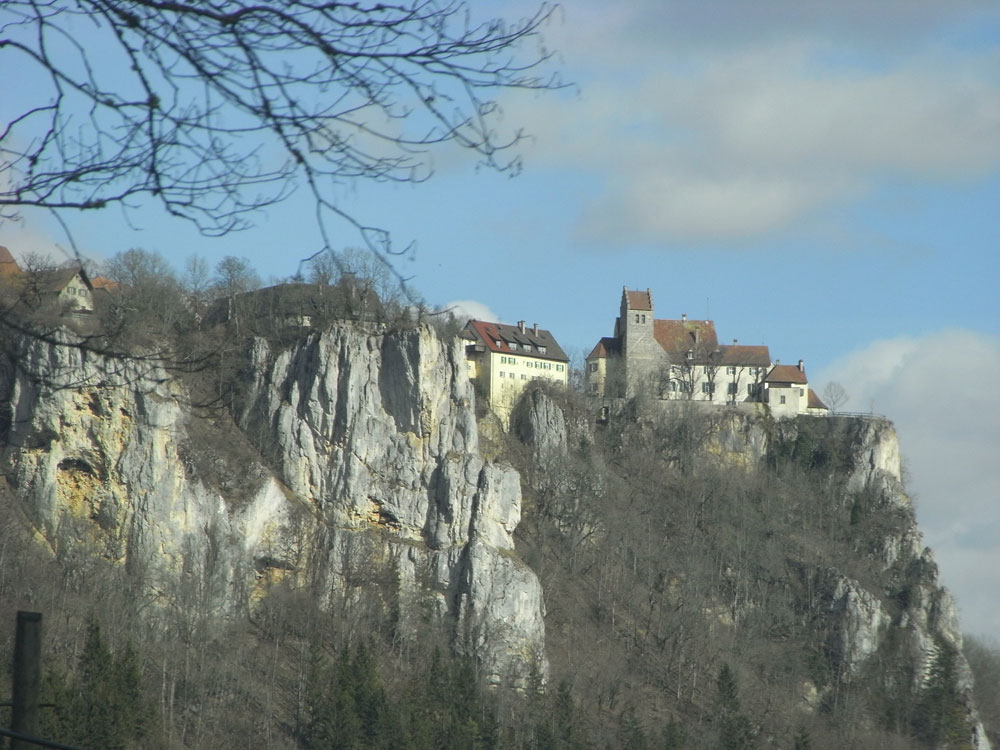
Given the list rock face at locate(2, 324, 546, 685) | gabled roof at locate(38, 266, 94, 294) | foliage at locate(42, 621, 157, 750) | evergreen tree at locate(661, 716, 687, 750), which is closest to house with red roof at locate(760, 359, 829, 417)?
rock face at locate(2, 324, 546, 685)

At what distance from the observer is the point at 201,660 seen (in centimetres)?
5919

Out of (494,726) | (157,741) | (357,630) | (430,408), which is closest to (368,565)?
(357,630)

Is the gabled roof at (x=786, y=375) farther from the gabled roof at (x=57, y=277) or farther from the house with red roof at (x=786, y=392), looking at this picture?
the gabled roof at (x=57, y=277)

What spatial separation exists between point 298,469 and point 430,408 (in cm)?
737

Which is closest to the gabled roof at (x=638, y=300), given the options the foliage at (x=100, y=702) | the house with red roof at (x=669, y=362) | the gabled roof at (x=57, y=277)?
the house with red roof at (x=669, y=362)

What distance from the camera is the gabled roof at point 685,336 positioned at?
96.5 m

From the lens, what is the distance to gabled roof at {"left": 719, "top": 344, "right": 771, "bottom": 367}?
95.1m

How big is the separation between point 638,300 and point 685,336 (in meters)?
4.23

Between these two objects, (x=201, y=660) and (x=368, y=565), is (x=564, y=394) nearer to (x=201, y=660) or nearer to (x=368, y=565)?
(x=368, y=565)

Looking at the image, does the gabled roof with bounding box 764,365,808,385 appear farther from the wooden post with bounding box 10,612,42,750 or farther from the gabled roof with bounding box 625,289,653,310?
the wooden post with bounding box 10,612,42,750

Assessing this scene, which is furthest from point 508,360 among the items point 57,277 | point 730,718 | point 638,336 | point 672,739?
point 57,277

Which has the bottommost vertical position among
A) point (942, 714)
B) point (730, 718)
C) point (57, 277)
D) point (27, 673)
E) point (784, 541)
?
point (942, 714)

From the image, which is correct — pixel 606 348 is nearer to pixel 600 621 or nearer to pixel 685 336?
pixel 685 336

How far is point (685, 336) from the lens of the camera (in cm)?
9800
